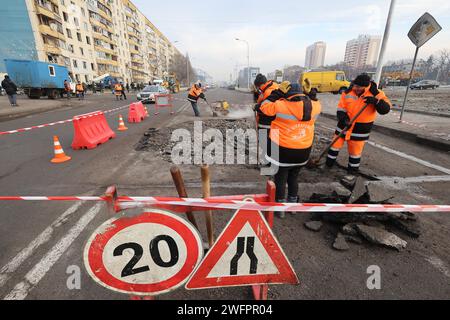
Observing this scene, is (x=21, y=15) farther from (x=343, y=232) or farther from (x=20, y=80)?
(x=343, y=232)

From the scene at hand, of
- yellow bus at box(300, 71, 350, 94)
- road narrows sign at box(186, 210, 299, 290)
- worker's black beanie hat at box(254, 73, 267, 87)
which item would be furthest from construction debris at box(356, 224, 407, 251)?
yellow bus at box(300, 71, 350, 94)

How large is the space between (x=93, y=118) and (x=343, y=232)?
7451mm

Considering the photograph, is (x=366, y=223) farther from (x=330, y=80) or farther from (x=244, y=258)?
(x=330, y=80)

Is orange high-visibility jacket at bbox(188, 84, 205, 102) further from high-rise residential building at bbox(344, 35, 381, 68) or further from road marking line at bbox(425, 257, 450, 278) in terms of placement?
high-rise residential building at bbox(344, 35, 381, 68)

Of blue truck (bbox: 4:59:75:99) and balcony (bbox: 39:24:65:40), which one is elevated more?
balcony (bbox: 39:24:65:40)

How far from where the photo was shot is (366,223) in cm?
289

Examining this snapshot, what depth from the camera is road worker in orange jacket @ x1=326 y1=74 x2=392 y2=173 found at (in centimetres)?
422

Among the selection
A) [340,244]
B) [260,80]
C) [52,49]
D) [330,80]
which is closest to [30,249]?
[340,244]

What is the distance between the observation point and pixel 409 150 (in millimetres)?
6367

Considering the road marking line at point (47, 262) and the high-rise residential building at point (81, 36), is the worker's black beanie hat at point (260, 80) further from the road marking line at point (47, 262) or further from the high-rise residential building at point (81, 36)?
the high-rise residential building at point (81, 36)

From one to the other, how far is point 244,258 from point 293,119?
1.80 meters

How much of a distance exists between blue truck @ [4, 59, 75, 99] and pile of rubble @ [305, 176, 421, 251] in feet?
90.2

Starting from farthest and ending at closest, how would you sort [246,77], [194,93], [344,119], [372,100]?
[246,77] → [194,93] → [344,119] → [372,100]
